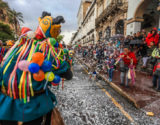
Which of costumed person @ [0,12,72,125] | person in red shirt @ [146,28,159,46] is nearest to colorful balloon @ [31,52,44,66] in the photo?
costumed person @ [0,12,72,125]

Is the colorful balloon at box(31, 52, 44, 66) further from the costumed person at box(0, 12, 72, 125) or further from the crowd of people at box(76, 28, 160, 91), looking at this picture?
the crowd of people at box(76, 28, 160, 91)

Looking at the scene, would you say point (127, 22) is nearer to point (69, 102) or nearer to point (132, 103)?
point (132, 103)

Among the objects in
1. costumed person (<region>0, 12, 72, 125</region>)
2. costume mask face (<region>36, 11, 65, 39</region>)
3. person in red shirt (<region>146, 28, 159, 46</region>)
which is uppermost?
person in red shirt (<region>146, 28, 159, 46</region>)

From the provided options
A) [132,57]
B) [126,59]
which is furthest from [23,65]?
[132,57]

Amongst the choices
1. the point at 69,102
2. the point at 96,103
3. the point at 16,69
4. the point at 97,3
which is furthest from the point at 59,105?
the point at 97,3

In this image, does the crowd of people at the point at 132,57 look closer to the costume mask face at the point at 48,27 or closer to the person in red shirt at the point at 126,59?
the person in red shirt at the point at 126,59

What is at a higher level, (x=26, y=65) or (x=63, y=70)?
(x=26, y=65)

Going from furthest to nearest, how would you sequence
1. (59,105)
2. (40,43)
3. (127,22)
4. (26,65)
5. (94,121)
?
1. (127,22)
2. (59,105)
3. (94,121)
4. (40,43)
5. (26,65)

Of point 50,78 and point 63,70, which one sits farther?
point 63,70

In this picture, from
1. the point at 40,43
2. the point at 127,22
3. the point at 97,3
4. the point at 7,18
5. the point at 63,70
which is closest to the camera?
the point at 40,43

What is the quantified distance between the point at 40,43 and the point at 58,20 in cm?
44

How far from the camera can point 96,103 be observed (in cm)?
337

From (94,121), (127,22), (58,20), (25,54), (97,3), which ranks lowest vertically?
(94,121)

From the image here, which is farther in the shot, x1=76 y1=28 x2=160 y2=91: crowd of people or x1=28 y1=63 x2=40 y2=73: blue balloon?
x1=76 y1=28 x2=160 y2=91: crowd of people
